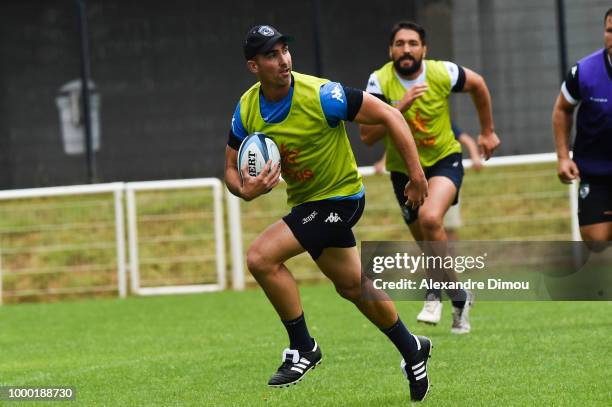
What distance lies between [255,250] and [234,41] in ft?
39.1

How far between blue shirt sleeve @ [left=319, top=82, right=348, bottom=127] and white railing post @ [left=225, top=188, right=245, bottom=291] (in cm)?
911

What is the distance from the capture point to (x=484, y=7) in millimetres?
18641

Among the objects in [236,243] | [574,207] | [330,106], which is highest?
[330,106]

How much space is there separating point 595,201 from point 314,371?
7.57 ft

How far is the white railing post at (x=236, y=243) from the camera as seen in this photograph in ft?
54.6

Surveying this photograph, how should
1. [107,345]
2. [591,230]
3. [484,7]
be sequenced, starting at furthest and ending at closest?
1. [484,7]
2. [107,345]
3. [591,230]

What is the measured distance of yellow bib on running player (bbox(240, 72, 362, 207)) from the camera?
760 centimetres

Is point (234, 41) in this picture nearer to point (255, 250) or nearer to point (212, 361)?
point (212, 361)

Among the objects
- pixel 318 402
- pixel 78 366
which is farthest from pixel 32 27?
pixel 318 402

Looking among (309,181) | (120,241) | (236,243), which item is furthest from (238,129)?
(120,241)

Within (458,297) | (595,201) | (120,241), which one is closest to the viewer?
(595,201)

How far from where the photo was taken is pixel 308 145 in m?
7.66

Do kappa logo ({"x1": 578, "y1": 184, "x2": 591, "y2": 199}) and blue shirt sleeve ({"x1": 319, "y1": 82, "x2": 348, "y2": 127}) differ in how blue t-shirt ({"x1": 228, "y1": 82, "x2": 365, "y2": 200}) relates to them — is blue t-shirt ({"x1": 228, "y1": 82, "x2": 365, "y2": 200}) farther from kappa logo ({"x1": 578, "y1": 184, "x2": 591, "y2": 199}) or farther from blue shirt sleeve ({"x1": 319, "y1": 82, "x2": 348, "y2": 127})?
kappa logo ({"x1": 578, "y1": 184, "x2": 591, "y2": 199})

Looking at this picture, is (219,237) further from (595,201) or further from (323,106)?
(323,106)
